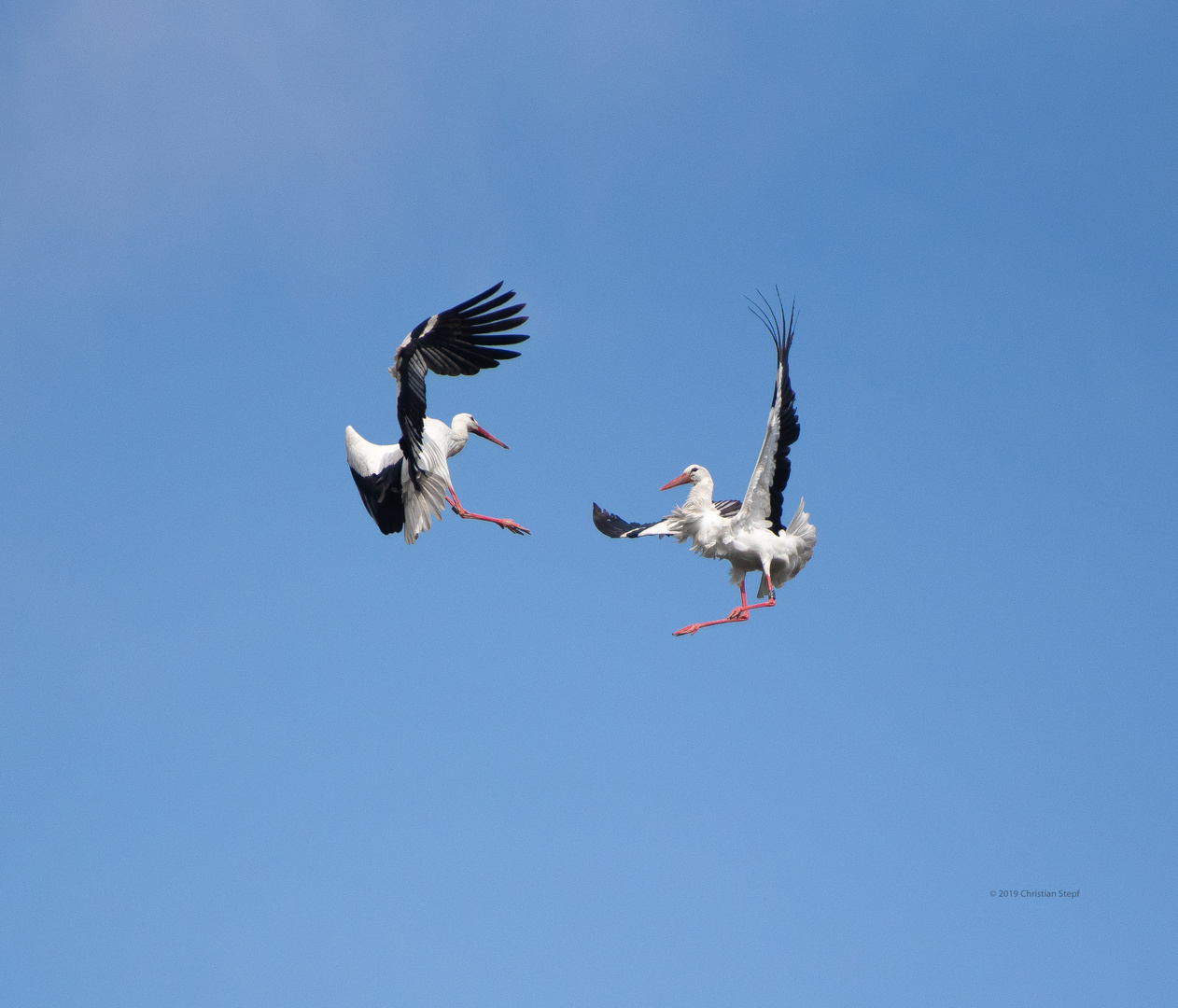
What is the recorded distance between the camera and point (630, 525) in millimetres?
21516

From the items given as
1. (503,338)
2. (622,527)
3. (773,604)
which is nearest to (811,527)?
(773,604)

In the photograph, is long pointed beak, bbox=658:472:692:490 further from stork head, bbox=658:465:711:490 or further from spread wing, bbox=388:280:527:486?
spread wing, bbox=388:280:527:486

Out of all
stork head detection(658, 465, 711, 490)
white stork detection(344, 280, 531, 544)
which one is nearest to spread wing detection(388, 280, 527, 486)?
white stork detection(344, 280, 531, 544)

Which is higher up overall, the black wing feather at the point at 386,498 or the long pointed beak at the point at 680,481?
the long pointed beak at the point at 680,481

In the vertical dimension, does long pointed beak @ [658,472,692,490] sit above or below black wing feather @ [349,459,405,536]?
above

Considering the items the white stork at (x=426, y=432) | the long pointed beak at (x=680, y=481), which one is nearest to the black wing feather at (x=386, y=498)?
the white stork at (x=426, y=432)

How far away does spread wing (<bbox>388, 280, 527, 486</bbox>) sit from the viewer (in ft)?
59.8

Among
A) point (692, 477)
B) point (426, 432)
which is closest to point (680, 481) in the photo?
point (692, 477)

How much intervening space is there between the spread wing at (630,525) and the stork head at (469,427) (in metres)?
1.76

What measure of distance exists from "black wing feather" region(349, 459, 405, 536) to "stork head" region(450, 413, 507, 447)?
1162 mm

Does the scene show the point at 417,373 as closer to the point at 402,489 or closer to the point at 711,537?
the point at 402,489

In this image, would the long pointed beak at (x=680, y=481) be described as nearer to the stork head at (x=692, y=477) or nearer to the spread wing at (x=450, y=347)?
the stork head at (x=692, y=477)

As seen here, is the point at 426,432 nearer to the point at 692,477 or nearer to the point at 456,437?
the point at 456,437

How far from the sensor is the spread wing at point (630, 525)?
2039 centimetres
